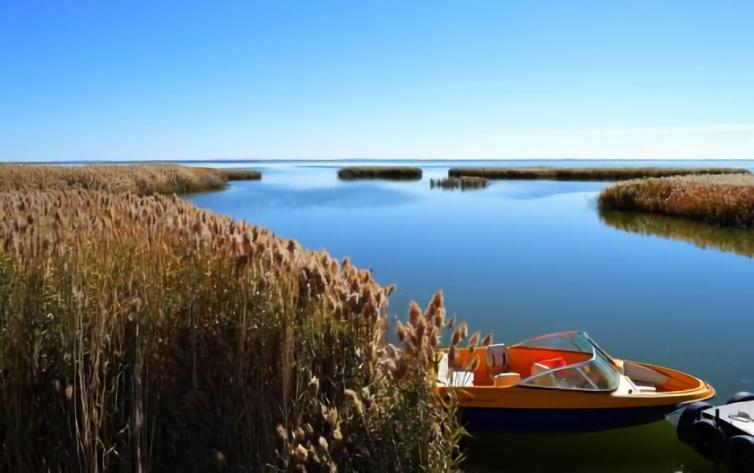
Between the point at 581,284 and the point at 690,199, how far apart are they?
15065 mm

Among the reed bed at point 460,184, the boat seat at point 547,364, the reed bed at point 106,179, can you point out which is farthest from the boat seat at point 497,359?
the reed bed at point 460,184

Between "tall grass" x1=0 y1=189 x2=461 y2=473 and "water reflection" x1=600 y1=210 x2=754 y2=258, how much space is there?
1558 centimetres

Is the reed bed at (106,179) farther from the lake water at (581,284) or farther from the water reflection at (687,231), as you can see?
the water reflection at (687,231)

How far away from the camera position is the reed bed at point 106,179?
25.8m

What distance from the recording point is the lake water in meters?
5.98

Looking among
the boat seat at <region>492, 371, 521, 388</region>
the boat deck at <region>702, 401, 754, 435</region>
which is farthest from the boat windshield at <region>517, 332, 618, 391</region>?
the boat deck at <region>702, 401, 754, 435</region>

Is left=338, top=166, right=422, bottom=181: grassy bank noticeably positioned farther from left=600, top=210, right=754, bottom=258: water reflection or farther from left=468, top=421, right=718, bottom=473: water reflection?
left=468, top=421, right=718, bottom=473: water reflection

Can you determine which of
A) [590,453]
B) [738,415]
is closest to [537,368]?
[590,453]

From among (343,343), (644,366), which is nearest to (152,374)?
(343,343)

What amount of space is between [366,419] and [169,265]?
1.69m

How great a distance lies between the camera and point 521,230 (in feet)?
69.4

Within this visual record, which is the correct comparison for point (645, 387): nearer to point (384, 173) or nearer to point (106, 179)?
point (106, 179)

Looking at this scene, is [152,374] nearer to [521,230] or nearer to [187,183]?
[521,230]

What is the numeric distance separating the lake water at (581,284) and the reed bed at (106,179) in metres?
8.00
